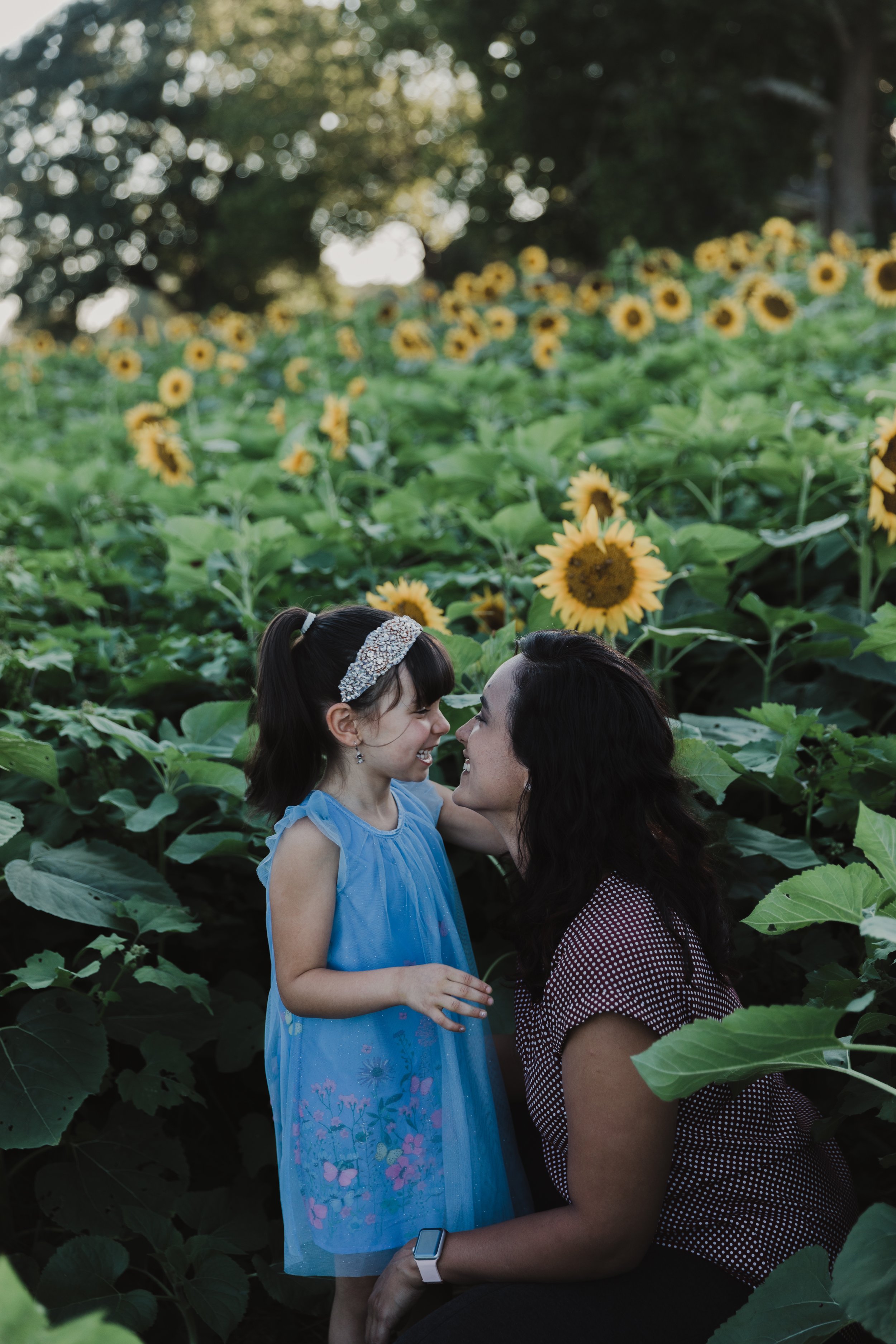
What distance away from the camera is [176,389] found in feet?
22.4

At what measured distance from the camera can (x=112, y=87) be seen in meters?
28.1

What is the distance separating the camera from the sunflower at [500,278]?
381 inches

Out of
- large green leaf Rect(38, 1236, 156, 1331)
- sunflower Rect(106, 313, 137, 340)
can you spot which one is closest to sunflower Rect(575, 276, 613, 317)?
sunflower Rect(106, 313, 137, 340)

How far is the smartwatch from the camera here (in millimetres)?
1854

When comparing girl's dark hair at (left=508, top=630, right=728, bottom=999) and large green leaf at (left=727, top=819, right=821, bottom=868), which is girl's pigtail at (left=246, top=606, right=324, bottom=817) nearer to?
girl's dark hair at (left=508, top=630, right=728, bottom=999)

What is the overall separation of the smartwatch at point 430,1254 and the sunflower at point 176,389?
5500 millimetres

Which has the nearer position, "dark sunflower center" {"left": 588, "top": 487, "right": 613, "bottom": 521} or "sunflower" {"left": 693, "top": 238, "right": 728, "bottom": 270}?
"dark sunflower center" {"left": 588, "top": 487, "right": 613, "bottom": 521}

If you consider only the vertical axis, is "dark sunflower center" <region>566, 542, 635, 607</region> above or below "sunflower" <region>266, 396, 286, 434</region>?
above

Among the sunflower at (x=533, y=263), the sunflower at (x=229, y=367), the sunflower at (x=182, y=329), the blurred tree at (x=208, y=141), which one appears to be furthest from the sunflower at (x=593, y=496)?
the blurred tree at (x=208, y=141)

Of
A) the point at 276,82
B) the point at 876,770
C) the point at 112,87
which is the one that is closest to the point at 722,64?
the point at 276,82

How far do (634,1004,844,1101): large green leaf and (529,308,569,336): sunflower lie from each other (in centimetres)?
657

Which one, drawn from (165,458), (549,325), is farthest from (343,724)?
(549,325)

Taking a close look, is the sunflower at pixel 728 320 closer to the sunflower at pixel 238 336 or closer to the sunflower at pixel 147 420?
the sunflower at pixel 147 420

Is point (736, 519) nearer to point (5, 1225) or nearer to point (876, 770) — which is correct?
point (876, 770)
